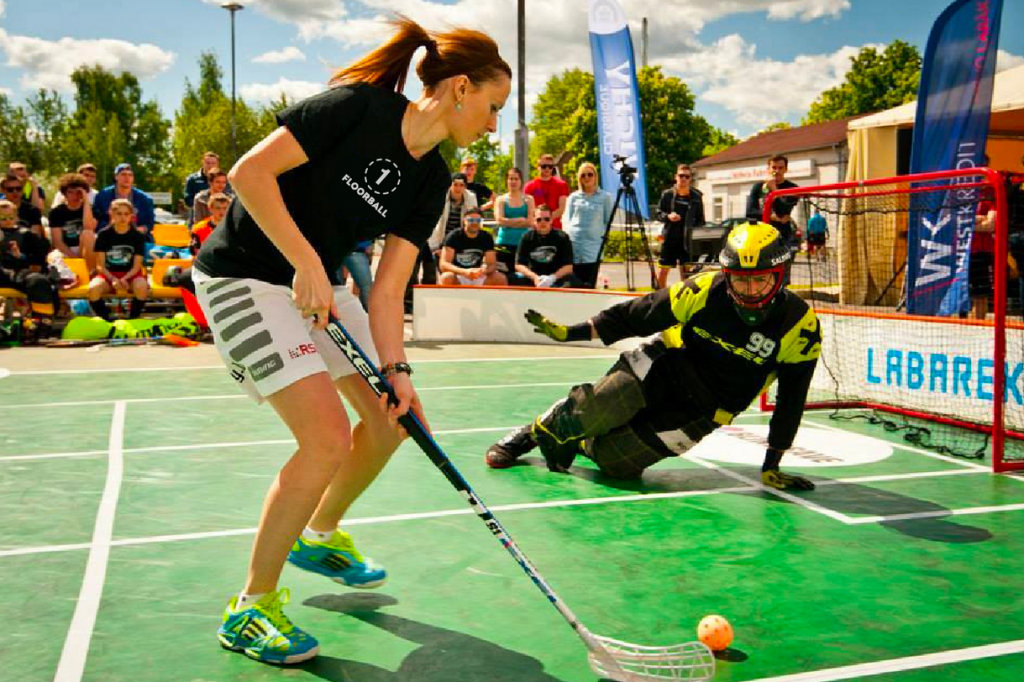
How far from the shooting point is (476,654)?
3279mm

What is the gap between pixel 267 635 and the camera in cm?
316

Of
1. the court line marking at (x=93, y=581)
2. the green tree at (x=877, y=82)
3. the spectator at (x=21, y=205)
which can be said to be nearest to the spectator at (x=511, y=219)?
the spectator at (x=21, y=205)

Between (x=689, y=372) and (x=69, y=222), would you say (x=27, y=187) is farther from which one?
(x=689, y=372)

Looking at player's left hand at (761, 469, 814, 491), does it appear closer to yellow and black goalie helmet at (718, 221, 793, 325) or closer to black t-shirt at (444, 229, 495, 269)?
Answer: yellow and black goalie helmet at (718, 221, 793, 325)

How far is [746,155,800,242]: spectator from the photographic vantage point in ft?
34.9

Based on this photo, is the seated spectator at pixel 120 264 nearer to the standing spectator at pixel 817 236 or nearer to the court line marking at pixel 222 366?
the court line marking at pixel 222 366

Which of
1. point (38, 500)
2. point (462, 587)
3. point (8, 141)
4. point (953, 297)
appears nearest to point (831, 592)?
point (462, 587)

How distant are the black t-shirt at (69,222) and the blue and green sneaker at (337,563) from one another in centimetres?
1182

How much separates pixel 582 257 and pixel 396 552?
30.9 ft

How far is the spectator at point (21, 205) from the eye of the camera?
43.4 ft

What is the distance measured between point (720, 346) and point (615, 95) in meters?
12.2

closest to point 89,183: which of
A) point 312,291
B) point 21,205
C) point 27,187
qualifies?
point 27,187

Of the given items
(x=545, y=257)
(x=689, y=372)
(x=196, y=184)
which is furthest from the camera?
(x=196, y=184)

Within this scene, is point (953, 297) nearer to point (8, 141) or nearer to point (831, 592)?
point (831, 592)
